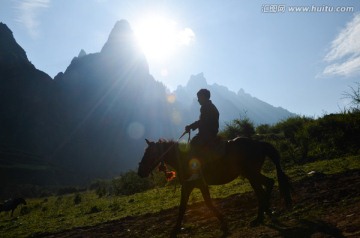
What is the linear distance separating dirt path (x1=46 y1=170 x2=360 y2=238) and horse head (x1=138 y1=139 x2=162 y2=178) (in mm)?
1814

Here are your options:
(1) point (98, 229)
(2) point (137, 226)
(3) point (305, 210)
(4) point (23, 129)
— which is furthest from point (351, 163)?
(4) point (23, 129)

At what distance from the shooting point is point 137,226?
430 inches

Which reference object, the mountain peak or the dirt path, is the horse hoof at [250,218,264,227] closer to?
the dirt path

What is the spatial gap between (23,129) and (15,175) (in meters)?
48.9

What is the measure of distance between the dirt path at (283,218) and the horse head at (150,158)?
71.4 inches

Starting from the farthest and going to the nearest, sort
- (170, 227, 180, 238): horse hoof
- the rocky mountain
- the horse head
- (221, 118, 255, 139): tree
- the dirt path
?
the rocky mountain < (221, 118, 255, 139): tree < the horse head < (170, 227, 180, 238): horse hoof < the dirt path

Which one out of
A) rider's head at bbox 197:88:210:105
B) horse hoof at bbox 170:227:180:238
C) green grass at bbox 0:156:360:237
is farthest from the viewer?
green grass at bbox 0:156:360:237

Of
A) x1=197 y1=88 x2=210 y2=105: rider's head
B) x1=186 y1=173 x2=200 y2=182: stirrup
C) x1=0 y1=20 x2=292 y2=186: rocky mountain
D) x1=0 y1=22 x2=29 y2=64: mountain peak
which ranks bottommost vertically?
x1=186 y1=173 x2=200 y2=182: stirrup

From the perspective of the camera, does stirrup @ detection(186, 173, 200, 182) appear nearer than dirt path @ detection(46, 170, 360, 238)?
No

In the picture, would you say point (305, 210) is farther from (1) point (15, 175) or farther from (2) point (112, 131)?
(2) point (112, 131)

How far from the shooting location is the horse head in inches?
396

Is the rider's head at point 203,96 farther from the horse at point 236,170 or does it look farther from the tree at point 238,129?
the tree at point 238,129

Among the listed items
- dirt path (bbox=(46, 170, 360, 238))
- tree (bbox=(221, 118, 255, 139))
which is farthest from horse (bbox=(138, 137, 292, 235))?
tree (bbox=(221, 118, 255, 139))

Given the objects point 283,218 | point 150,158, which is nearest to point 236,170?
point 283,218
